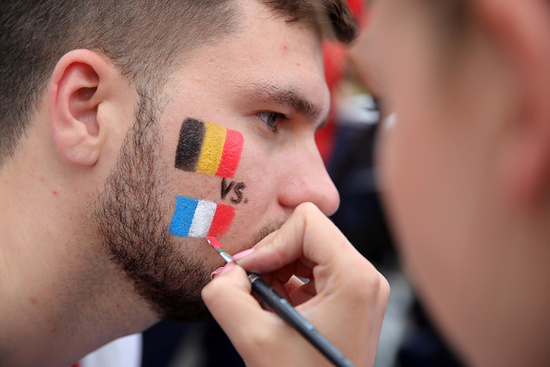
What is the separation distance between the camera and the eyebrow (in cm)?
152

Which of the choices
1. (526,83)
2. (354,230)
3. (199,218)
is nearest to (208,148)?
(199,218)

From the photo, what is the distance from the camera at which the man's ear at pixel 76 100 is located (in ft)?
4.73

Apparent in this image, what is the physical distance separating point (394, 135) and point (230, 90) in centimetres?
88

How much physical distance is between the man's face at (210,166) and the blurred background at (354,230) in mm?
734

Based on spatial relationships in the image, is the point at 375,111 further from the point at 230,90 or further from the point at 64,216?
the point at 64,216

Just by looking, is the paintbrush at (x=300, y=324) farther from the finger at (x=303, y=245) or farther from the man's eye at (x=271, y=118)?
the man's eye at (x=271, y=118)

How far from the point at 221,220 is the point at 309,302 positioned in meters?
0.41

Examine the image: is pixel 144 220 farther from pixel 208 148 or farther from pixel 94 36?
pixel 94 36

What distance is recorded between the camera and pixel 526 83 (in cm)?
47

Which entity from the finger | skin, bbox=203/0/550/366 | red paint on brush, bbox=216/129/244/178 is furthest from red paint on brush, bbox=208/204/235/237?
skin, bbox=203/0/550/366

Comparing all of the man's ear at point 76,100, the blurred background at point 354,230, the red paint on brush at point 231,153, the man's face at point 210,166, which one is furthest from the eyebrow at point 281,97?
the blurred background at point 354,230

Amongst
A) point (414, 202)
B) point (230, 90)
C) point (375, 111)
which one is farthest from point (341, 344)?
point (375, 111)

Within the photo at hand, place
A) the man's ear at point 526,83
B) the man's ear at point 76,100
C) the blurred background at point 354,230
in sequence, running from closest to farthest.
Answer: the man's ear at point 526,83 < the man's ear at point 76,100 < the blurred background at point 354,230

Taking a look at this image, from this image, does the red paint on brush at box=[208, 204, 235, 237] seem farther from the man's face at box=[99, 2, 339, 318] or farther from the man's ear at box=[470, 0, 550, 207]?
the man's ear at box=[470, 0, 550, 207]
